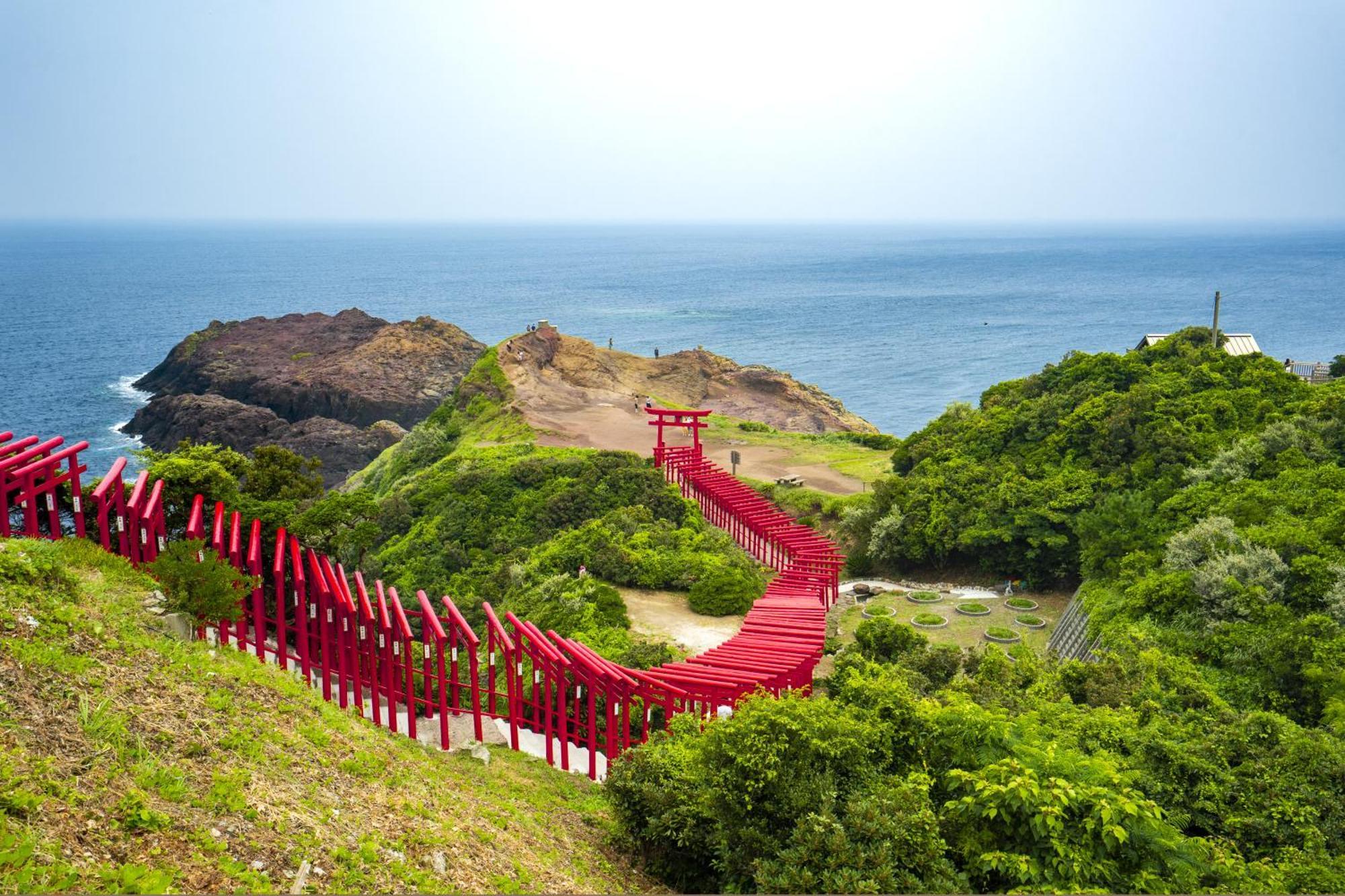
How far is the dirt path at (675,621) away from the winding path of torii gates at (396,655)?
3.83 meters

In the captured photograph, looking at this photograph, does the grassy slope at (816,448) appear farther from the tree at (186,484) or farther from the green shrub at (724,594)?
the tree at (186,484)

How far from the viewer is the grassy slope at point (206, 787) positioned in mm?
8828

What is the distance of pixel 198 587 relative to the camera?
48.4 feet

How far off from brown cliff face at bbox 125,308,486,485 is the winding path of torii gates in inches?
1719

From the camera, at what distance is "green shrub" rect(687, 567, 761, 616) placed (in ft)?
85.9

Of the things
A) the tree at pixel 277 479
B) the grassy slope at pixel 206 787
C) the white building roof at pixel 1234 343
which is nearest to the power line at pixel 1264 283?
the white building roof at pixel 1234 343

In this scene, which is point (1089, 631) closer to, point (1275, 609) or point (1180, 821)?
point (1275, 609)

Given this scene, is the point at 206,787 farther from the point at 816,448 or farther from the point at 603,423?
the point at 603,423

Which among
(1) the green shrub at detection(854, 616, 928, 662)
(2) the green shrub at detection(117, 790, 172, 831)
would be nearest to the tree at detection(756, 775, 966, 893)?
(2) the green shrub at detection(117, 790, 172, 831)

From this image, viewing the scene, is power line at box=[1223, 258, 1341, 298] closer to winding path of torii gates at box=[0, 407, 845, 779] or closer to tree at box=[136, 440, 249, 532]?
winding path of torii gates at box=[0, 407, 845, 779]

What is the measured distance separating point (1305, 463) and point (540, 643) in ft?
60.2

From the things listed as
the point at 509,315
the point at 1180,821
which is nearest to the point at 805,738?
the point at 1180,821

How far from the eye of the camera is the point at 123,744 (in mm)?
10328

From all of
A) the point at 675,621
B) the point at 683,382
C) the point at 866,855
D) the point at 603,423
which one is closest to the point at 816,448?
the point at 603,423
